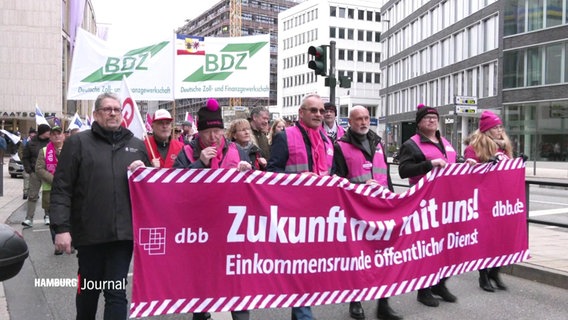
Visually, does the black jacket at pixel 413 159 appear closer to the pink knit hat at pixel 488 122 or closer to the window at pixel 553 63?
the pink knit hat at pixel 488 122

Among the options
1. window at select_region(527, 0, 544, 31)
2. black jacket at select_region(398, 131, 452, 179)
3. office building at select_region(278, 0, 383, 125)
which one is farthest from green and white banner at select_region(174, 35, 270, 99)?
office building at select_region(278, 0, 383, 125)

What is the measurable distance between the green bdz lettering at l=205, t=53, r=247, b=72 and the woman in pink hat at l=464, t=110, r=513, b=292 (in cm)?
578

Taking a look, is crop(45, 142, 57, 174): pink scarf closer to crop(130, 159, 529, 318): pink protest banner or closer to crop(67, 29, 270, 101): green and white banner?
crop(67, 29, 270, 101): green and white banner

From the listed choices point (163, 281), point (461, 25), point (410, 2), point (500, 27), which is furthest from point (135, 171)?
point (410, 2)

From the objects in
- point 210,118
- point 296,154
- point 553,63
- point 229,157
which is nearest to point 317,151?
point 296,154

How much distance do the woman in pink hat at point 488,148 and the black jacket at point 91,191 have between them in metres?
3.84

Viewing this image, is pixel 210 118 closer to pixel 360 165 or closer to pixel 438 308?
pixel 360 165

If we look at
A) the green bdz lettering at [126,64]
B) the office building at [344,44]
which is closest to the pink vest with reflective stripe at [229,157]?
the green bdz lettering at [126,64]

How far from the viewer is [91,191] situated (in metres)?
3.93

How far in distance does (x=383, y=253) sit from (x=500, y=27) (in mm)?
43238

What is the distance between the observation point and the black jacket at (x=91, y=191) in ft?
12.8

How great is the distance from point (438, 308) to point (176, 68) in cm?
712

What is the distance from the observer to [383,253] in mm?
4934

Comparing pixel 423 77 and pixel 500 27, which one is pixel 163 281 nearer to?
pixel 500 27
